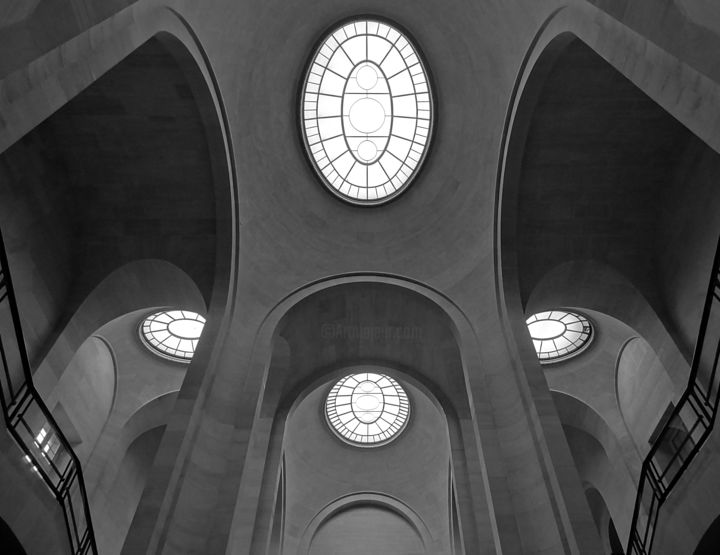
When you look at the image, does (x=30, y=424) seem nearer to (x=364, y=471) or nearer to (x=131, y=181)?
(x=131, y=181)

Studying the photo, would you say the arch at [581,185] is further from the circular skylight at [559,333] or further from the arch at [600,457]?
the arch at [600,457]

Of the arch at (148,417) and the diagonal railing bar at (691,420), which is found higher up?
the arch at (148,417)

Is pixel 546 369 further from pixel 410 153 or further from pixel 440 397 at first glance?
pixel 410 153

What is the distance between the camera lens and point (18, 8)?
518cm

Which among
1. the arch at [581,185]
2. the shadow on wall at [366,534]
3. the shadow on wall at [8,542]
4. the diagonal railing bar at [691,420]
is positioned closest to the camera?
the shadow on wall at [8,542]

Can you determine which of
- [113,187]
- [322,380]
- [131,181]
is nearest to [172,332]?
[322,380]

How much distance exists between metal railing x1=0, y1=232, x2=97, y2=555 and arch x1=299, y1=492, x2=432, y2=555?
9094 millimetres

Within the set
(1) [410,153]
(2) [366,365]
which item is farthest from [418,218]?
(2) [366,365]

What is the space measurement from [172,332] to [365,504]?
10.9 meters

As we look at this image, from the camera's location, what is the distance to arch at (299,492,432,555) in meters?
20.6

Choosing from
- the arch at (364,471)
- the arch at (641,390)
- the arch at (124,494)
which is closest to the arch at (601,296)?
the arch at (641,390)

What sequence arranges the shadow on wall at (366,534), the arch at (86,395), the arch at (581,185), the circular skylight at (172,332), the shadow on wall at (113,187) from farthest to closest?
the shadow on wall at (366,534)
the circular skylight at (172,332)
the arch at (86,395)
the shadow on wall at (113,187)
the arch at (581,185)

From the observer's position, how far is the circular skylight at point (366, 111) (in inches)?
591

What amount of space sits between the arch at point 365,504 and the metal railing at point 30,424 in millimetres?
9094
